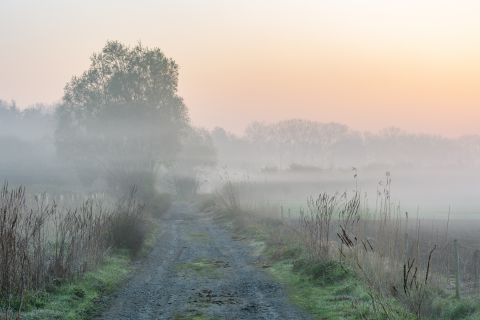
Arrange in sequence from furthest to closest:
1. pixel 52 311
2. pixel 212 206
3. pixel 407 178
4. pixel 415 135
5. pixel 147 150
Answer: pixel 415 135, pixel 407 178, pixel 147 150, pixel 212 206, pixel 52 311

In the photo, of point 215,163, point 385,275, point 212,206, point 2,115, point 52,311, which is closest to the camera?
point 52,311

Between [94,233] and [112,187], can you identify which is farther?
[112,187]

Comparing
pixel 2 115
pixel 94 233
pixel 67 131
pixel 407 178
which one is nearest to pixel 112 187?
pixel 67 131

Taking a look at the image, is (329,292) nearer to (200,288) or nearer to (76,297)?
(200,288)

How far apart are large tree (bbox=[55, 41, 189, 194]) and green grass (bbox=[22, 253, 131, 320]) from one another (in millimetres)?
28524

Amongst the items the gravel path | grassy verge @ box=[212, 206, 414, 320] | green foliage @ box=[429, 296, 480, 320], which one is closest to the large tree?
the gravel path

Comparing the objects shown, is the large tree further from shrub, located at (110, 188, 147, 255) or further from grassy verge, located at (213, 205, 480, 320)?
grassy verge, located at (213, 205, 480, 320)

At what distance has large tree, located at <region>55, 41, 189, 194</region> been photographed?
138 ft

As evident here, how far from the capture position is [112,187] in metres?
42.0

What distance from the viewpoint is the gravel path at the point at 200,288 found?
9.93 meters

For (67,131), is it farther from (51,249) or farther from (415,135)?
(415,135)

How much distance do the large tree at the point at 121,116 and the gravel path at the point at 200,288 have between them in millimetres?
22824

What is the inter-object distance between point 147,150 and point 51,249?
1234 inches

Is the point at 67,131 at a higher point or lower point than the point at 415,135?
lower
